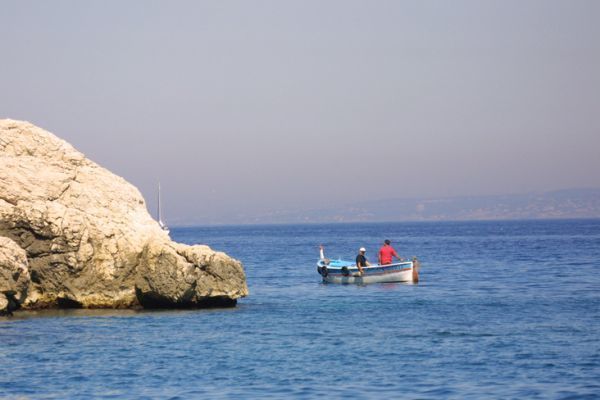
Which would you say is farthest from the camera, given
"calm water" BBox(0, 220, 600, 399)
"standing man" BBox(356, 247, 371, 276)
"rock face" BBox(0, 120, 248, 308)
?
"standing man" BBox(356, 247, 371, 276)

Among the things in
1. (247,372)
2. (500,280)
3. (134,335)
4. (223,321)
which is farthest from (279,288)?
(247,372)

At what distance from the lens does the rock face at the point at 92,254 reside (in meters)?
32.8

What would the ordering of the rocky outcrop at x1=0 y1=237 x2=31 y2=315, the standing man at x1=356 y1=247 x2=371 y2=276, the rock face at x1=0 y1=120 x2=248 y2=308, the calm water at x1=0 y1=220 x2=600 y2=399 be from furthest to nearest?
the standing man at x1=356 y1=247 x2=371 y2=276, the rock face at x1=0 y1=120 x2=248 y2=308, the rocky outcrop at x1=0 y1=237 x2=31 y2=315, the calm water at x1=0 y1=220 x2=600 y2=399

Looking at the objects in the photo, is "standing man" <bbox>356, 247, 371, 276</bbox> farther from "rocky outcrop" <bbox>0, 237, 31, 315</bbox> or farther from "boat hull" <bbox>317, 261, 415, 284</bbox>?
"rocky outcrop" <bbox>0, 237, 31, 315</bbox>

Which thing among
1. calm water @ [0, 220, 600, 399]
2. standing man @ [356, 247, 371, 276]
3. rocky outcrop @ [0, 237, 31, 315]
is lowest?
calm water @ [0, 220, 600, 399]

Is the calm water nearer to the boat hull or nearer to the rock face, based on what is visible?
the rock face

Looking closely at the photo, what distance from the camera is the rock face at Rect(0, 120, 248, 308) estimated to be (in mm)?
32812

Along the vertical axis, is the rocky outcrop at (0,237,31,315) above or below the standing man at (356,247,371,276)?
above

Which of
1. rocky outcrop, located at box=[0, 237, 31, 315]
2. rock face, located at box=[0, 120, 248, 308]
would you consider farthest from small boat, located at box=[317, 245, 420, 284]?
rocky outcrop, located at box=[0, 237, 31, 315]

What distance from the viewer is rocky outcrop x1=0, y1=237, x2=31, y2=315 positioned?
1161 inches

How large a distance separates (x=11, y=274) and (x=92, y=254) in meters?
4.32

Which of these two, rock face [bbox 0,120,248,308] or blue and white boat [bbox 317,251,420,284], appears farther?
blue and white boat [bbox 317,251,420,284]

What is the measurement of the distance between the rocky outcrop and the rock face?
73.1 inches

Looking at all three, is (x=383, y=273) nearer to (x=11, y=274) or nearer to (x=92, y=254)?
(x=92, y=254)
